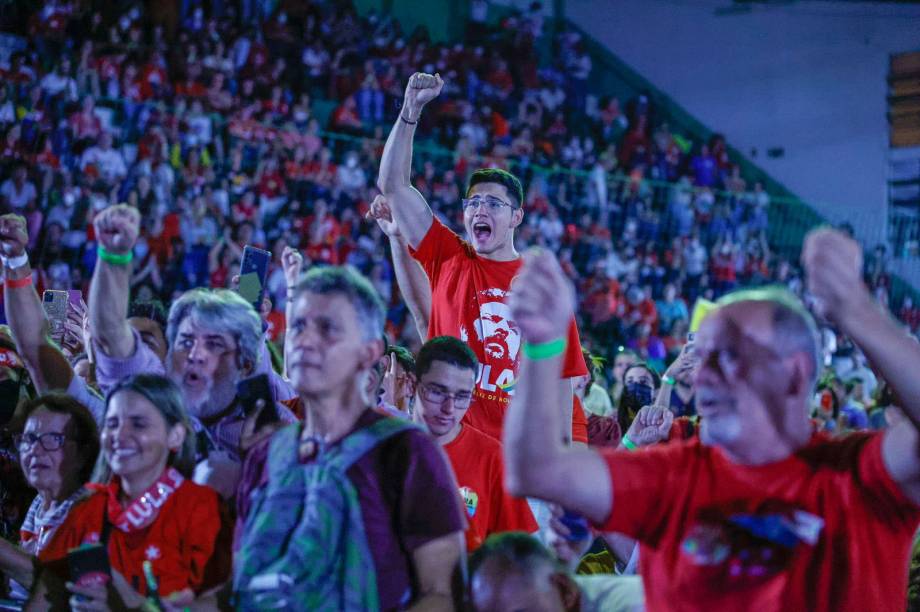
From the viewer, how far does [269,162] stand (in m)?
12.7

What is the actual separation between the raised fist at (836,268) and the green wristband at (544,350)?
21.5 inches

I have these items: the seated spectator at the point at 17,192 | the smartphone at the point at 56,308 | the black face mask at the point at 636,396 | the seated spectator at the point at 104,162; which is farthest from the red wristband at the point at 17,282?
the seated spectator at the point at 104,162

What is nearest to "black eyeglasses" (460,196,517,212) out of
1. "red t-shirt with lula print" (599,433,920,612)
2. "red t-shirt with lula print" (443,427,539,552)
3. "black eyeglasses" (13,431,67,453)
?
"red t-shirt with lula print" (443,427,539,552)

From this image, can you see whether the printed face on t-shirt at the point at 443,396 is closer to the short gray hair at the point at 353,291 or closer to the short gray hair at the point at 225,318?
the short gray hair at the point at 225,318

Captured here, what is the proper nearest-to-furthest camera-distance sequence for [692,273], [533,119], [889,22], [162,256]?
[162,256], [692,273], [533,119], [889,22]

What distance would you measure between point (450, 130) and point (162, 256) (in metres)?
7.53

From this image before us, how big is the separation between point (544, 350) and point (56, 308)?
3.53m

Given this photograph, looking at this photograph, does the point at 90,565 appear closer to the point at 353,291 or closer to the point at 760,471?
the point at 353,291

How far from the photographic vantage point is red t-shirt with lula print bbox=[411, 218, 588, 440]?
188 inches

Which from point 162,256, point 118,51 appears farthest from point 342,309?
point 118,51

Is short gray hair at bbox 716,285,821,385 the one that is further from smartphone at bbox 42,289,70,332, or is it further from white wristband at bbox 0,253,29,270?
smartphone at bbox 42,289,70,332

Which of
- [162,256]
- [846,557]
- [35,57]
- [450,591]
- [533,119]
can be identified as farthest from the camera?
[533,119]

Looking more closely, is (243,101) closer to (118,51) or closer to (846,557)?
(118,51)

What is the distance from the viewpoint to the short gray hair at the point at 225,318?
141 inches
